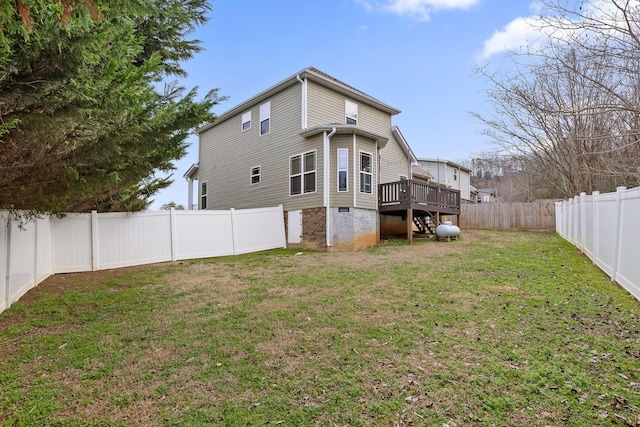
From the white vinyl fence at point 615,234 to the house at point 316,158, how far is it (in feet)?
20.0

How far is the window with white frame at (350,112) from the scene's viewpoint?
47.8 ft

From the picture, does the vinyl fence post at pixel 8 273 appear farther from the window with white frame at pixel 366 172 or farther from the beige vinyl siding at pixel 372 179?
the window with white frame at pixel 366 172

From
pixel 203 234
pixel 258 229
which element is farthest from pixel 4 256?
pixel 258 229

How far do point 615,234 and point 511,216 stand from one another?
14.8 metres

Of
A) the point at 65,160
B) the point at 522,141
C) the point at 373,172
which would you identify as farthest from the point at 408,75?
the point at 65,160

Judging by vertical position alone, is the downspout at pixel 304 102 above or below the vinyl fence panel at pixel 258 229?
above

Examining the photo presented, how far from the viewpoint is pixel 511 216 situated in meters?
19.3

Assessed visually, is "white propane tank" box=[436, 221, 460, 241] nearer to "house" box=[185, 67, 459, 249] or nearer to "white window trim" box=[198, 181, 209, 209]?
"house" box=[185, 67, 459, 249]

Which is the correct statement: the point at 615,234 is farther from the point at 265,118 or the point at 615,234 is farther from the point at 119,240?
the point at 265,118

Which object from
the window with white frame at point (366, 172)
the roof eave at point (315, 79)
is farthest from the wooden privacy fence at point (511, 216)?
the window with white frame at point (366, 172)

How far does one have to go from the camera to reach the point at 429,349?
371cm

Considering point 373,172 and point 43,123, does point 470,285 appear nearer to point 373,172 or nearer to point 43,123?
point 43,123

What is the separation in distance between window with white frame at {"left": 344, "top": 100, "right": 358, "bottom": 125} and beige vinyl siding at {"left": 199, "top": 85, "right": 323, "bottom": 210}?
235 centimetres

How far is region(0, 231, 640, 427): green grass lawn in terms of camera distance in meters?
2.69
